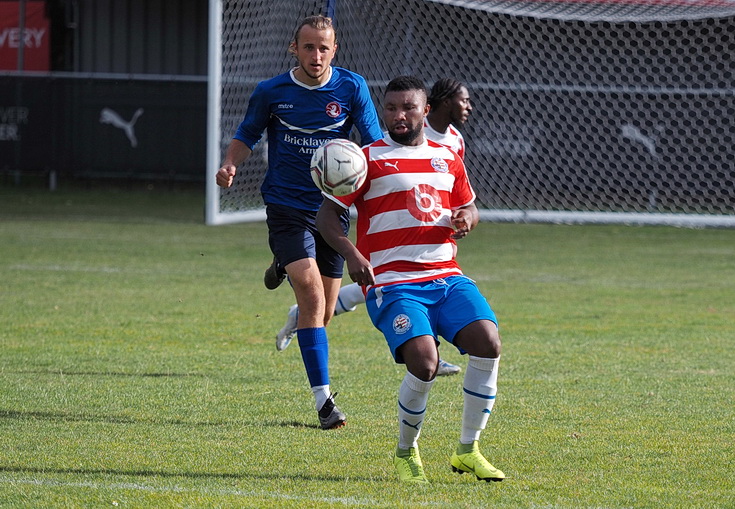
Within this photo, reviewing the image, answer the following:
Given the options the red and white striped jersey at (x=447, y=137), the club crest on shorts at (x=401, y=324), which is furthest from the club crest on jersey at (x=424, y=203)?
Result: the red and white striped jersey at (x=447, y=137)

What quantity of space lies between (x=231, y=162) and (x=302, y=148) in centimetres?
38

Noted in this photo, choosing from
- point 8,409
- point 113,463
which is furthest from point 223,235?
point 113,463

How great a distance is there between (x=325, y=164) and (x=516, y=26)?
40.5 feet

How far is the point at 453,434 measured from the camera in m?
5.30

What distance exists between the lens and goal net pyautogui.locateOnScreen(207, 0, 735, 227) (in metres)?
15.9

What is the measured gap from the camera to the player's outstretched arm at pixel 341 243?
4.40 meters

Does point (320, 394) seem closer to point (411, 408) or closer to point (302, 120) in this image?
point (411, 408)

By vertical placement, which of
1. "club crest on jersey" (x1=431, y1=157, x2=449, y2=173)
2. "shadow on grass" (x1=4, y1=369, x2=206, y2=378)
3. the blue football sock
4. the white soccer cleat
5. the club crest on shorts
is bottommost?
"shadow on grass" (x1=4, y1=369, x2=206, y2=378)

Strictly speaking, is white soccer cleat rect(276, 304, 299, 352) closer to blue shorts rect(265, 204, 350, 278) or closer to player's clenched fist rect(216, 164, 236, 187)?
blue shorts rect(265, 204, 350, 278)

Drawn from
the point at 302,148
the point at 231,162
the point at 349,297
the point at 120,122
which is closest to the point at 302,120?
the point at 302,148

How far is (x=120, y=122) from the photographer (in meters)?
21.6

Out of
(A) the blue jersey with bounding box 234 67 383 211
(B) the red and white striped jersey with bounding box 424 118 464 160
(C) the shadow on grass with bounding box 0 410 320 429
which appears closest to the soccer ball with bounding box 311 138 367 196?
(A) the blue jersey with bounding box 234 67 383 211

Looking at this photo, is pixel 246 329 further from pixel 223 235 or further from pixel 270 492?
pixel 223 235

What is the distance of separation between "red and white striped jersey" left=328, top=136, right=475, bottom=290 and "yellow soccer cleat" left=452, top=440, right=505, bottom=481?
0.73 m
